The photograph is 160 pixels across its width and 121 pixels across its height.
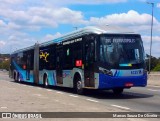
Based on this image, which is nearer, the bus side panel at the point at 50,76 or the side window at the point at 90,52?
the side window at the point at 90,52

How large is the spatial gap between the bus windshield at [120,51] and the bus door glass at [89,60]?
0.66 m

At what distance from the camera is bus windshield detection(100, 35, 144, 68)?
61.0 ft

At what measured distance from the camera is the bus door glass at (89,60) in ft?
62.8

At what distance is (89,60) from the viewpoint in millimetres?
19516

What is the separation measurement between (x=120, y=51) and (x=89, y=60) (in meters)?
1.62

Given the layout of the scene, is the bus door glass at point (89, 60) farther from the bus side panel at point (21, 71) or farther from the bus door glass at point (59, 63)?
the bus side panel at point (21, 71)

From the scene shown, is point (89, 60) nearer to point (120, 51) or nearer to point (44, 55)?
point (120, 51)

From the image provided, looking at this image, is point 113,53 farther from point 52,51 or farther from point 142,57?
point 52,51

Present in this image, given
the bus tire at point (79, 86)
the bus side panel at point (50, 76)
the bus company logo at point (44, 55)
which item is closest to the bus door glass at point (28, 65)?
the bus company logo at point (44, 55)

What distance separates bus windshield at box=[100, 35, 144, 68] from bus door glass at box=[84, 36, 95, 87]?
25.8 inches

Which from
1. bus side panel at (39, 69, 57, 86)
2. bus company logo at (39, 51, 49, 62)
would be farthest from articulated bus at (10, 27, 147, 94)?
bus company logo at (39, 51, 49, 62)

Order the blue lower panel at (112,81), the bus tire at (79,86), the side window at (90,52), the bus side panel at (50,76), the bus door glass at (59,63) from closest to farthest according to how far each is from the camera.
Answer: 1. the blue lower panel at (112,81)
2. the side window at (90,52)
3. the bus tire at (79,86)
4. the bus door glass at (59,63)
5. the bus side panel at (50,76)

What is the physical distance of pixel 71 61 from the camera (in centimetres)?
2200

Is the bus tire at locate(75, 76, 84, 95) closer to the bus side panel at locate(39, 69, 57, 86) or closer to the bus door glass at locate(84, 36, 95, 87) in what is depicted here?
the bus door glass at locate(84, 36, 95, 87)
